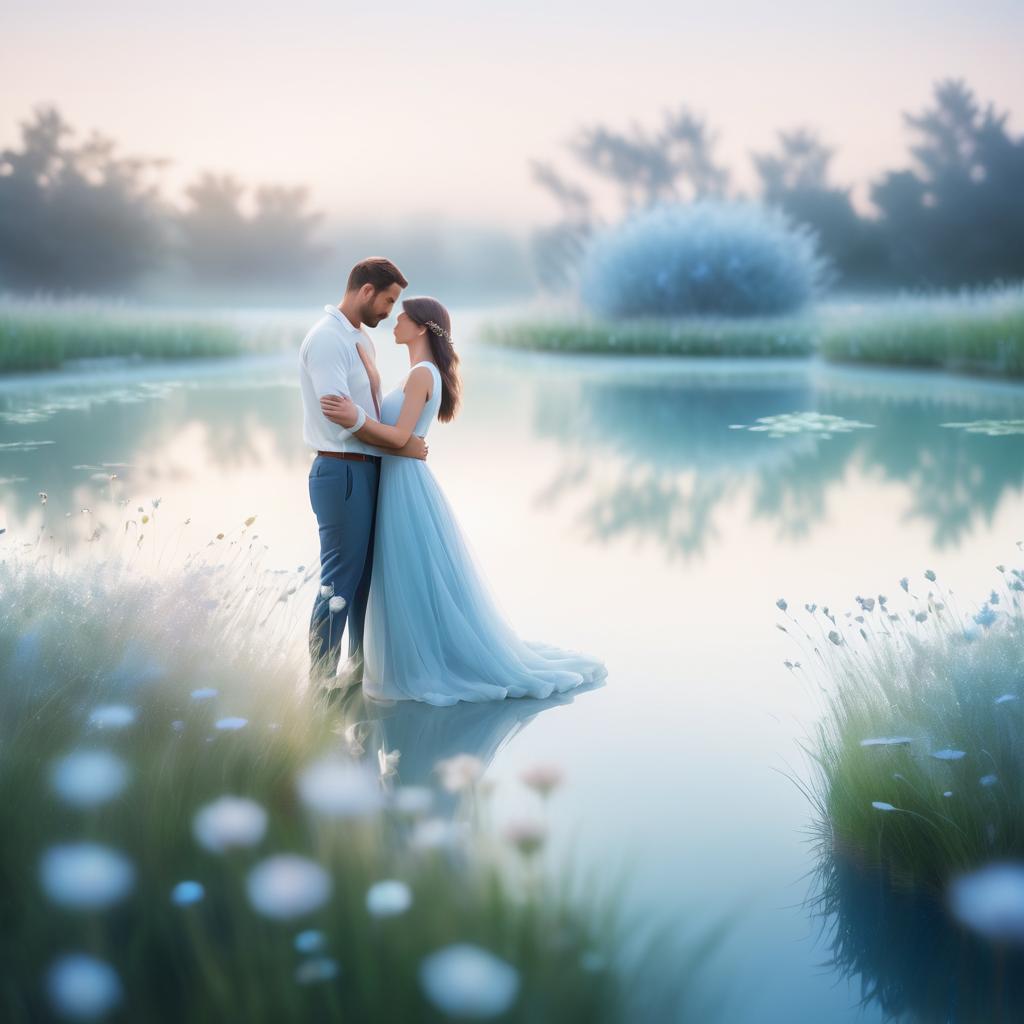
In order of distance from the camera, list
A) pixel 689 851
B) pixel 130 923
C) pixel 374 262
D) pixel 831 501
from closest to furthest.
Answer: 1. pixel 130 923
2. pixel 689 851
3. pixel 374 262
4. pixel 831 501

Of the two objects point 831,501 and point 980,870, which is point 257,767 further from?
point 831,501

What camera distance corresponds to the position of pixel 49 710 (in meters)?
2.22

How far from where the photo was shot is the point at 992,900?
2139 mm

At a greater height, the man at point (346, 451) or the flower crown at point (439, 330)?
the flower crown at point (439, 330)

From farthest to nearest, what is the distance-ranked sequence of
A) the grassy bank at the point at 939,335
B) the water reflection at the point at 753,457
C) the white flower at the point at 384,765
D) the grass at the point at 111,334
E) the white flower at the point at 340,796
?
the grass at the point at 111,334, the grassy bank at the point at 939,335, the water reflection at the point at 753,457, the white flower at the point at 384,765, the white flower at the point at 340,796

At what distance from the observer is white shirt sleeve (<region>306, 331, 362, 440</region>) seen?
305 centimetres

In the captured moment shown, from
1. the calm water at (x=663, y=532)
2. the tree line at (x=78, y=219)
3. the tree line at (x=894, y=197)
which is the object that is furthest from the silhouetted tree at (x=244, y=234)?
the calm water at (x=663, y=532)

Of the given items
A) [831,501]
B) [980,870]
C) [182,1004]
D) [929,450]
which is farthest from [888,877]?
[929,450]

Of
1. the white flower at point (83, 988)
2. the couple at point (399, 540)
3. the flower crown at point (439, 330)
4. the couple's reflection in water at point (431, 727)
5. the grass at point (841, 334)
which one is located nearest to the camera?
the white flower at point (83, 988)

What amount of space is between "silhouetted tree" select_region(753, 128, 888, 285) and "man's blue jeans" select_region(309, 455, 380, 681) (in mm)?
26717

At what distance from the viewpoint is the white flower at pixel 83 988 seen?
153 cm

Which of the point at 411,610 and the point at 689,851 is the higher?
the point at 411,610

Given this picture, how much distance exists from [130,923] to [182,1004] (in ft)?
0.56

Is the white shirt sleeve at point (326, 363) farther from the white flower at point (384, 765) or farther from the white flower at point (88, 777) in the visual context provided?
the white flower at point (88, 777)
